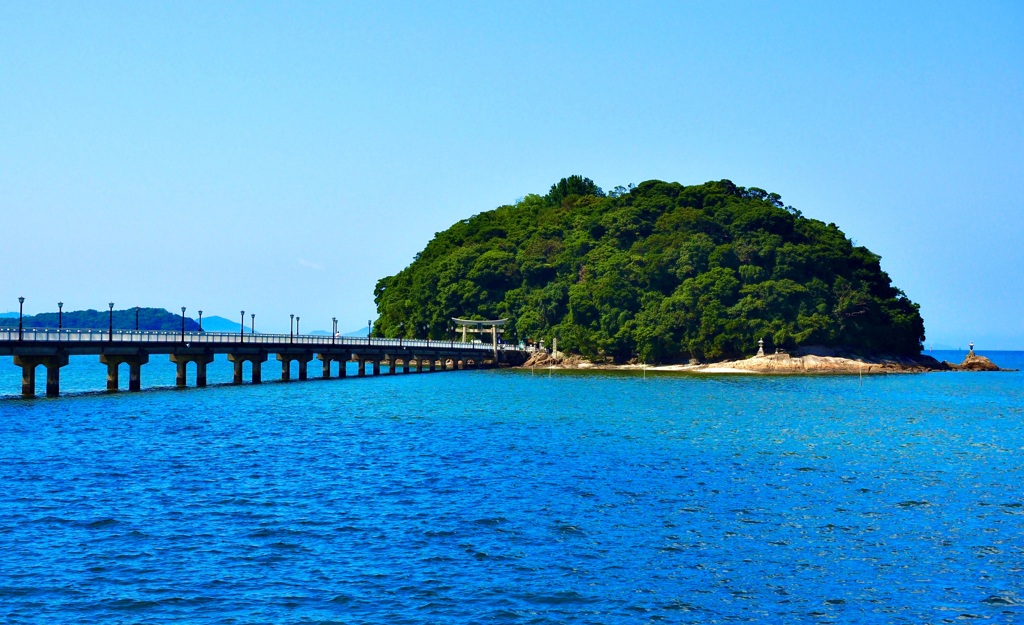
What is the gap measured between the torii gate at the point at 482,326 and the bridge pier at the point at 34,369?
84054 millimetres

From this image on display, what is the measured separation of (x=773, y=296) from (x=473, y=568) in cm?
12028

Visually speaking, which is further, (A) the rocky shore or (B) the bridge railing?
(A) the rocky shore

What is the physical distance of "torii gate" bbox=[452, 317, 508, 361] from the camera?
157 meters

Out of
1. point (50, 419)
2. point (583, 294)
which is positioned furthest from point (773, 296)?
point (50, 419)

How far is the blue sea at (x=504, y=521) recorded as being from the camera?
22500 mm

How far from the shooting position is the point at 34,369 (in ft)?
243

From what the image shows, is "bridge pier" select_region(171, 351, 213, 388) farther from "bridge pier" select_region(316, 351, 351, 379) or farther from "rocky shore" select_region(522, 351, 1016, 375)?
"rocky shore" select_region(522, 351, 1016, 375)

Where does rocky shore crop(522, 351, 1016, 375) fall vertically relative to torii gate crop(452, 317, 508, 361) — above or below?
below

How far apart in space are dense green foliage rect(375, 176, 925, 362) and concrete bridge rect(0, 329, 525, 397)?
557 inches

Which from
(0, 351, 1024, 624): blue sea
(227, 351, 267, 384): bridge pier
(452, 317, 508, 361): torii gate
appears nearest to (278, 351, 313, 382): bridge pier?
(227, 351, 267, 384): bridge pier

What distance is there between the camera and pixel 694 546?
27.8 meters

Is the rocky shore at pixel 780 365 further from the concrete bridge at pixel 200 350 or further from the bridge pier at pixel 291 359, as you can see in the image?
the bridge pier at pixel 291 359

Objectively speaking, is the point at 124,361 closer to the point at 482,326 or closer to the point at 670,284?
the point at 482,326

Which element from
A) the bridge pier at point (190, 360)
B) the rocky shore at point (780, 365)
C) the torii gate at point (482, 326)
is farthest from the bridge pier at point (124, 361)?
the torii gate at point (482, 326)
